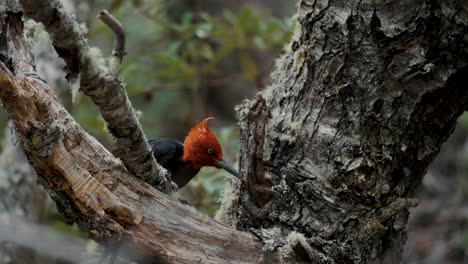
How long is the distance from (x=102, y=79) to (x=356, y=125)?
1.10 meters

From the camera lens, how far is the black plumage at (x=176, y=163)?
437cm

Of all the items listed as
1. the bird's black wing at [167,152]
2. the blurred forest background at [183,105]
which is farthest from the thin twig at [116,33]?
the bird's black wing at [167,152]

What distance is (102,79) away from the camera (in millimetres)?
2029

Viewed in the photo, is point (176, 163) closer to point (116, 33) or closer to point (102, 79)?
point (102, 79)

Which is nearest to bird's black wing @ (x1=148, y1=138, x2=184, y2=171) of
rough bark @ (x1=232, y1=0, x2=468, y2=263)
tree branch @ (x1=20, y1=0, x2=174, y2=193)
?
rough bark @ (x1=232, y1=0, x2=468, y2=263)

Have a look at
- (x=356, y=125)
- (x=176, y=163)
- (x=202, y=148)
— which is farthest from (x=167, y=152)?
(x=356, y=125)

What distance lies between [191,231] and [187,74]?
2688 mm

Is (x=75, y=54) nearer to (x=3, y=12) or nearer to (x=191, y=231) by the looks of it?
(x=3, y=12)

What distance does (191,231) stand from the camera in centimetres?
248

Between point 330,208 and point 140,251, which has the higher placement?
point 330,208

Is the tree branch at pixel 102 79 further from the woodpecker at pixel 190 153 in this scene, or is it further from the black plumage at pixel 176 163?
the black plumage at pixel 176 163

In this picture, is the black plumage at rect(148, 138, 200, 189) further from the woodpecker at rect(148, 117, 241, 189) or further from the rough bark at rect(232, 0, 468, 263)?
the rough bark at rect(232, 0, 468, 263)

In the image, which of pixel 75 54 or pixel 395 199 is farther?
pixel 395 199

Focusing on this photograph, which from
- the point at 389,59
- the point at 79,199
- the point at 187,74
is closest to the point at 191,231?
the point at 79,199
